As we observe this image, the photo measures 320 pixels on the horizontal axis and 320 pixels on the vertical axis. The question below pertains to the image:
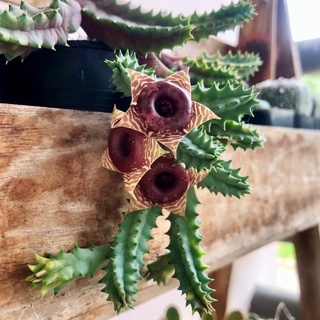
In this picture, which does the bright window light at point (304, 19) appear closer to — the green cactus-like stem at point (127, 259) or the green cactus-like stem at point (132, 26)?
the green cactus-like stem at point (132, 26)

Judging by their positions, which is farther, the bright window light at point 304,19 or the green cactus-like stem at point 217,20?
the bright window light at point 304,19

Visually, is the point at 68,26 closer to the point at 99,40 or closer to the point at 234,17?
the point at 99,40

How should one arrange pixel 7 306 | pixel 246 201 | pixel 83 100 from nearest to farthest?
1. pixel 7 306
2. pixel 83 100
3. pixel 246 201

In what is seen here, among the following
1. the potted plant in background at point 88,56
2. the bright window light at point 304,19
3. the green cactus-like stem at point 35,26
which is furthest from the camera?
the bright window light at point 304,19

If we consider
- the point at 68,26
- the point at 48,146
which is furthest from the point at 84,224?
the point at 68,26

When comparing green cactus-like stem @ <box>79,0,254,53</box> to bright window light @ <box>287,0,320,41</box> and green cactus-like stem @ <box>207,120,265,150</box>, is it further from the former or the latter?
bright window light @ <box>287,0,320,41</box>

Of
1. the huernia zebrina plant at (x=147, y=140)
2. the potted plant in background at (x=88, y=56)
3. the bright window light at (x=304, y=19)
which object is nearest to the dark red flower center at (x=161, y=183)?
the huernia zebrina plant at (x=147, y=140)
